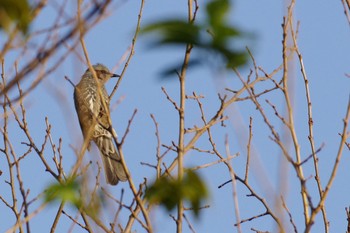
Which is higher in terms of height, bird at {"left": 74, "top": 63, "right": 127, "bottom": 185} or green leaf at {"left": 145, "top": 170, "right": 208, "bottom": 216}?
bird at {"left": 74, "top": 63, "right": 127, "bottom": 185}

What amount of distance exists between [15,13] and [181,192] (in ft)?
2.61

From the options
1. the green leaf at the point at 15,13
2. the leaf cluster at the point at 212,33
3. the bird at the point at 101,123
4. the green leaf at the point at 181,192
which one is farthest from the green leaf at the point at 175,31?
the bird at the point at 101,123

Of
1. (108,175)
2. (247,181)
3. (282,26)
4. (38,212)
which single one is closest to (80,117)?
(108,175)

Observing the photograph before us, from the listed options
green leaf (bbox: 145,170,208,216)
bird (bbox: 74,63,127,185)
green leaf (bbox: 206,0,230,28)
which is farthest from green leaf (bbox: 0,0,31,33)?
bird (bbox: 74,63,127,185)

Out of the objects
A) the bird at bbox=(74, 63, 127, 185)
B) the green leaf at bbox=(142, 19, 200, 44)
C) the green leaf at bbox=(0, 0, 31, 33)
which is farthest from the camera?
the bird at bbox=(74, 63, 127, 185)

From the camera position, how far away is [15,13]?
2.11 metres

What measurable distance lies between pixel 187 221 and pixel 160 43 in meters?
1.85

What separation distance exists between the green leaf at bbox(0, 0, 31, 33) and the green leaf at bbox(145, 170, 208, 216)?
741 mm

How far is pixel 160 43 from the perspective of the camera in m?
1.97

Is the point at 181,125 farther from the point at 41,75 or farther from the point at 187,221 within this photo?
the point at 41,75

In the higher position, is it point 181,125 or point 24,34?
point 181,125

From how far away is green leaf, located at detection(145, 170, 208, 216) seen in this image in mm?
2271

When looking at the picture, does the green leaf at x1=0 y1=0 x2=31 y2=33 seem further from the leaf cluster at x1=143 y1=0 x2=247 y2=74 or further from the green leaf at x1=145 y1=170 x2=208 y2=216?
the green leaf at x1=145 y1=170 x2=208 y2=216

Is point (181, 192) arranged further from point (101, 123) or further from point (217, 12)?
point (101, 123)
